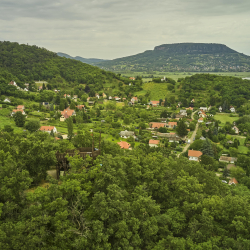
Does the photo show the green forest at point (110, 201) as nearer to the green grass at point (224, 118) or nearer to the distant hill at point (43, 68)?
the green grass at point (224, 118)

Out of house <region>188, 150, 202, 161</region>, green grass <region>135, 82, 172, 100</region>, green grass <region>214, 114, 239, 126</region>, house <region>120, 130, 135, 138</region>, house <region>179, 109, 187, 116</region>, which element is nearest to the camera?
house <region>188, 150, 202, 161</region>

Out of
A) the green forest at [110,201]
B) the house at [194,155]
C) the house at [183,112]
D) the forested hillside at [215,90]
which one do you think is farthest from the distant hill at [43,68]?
the green forest at [110,201]

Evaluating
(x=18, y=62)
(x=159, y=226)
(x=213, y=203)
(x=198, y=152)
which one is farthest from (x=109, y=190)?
(x=18, y=62)

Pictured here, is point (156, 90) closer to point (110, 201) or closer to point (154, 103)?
point (154, 103)

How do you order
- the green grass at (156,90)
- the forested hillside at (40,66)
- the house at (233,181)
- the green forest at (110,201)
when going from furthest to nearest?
the forested hillside at (40,66) < the green grass at (156,90) < the house at (233,181) < the green forest at (110,201)

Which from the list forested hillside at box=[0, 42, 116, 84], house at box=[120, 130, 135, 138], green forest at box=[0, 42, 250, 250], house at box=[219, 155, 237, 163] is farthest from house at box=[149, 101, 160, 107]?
green forest at box=[0, 42, 250, 250]

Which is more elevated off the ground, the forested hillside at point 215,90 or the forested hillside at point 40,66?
the forested hillside at point 40,66

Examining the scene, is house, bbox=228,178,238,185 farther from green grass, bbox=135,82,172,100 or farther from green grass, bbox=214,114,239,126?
green grass, bbox=135,82,172,100

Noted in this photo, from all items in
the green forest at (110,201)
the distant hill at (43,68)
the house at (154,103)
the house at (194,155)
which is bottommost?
the house at (194,155)
